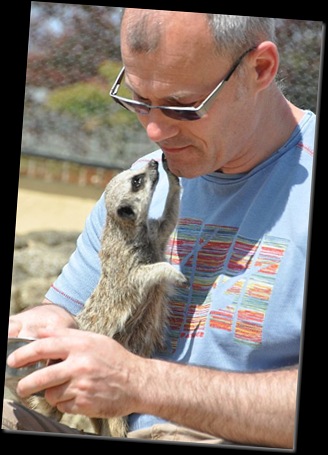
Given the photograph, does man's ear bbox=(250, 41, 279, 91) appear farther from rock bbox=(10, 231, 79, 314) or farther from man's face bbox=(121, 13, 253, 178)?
rock bbox=(10, 231, 79, 314)

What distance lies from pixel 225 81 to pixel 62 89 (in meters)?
2.93

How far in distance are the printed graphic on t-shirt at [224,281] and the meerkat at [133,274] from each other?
0.05m

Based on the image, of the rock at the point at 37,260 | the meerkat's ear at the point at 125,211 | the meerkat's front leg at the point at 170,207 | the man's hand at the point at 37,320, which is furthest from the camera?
the rock at the point at 37,260

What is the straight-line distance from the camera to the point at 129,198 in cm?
284

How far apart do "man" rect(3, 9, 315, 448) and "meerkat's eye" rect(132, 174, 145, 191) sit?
26cm

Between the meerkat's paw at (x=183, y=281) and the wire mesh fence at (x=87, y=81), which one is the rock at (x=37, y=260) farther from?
the meerkat's paw at (x=183, y=281)

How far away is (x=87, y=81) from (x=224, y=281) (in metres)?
2.58

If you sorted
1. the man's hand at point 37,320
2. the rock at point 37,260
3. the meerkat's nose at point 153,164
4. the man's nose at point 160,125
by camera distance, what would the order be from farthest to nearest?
the rock at point 37,260 → the meerkat's nose at point 153,164 → the man's hand at point 37,320 → the man's nose at point 160,125

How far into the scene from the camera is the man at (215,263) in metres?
2.25

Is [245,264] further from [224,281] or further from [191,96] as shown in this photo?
[191,96]

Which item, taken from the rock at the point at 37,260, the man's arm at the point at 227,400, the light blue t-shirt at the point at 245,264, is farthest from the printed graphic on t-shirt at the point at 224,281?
the rock at the point at 37,260

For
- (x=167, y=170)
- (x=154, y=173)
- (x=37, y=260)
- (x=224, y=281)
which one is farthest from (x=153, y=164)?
(x=37, y=260)

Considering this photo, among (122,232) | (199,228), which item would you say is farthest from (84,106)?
(199,228)

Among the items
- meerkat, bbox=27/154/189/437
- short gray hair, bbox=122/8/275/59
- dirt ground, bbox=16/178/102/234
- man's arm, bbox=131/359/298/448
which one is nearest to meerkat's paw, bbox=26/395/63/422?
meerkat, bbox=27/154/189/437
